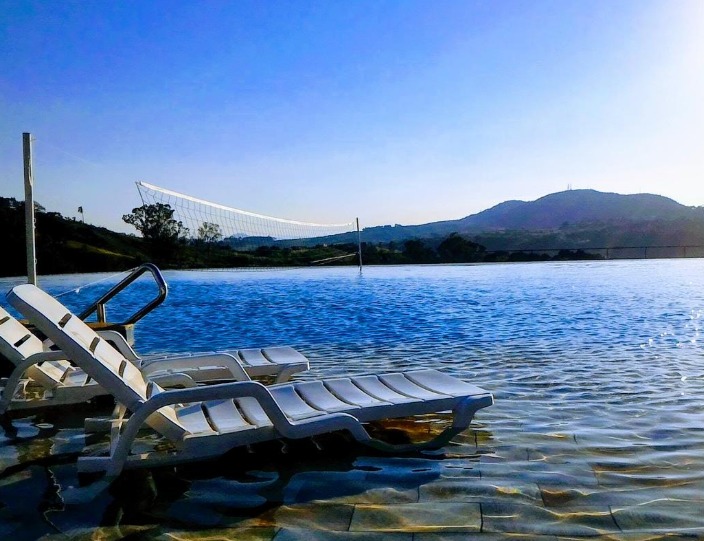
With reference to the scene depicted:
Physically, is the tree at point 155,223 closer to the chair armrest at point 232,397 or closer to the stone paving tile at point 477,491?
the chair armrest at point 232,397

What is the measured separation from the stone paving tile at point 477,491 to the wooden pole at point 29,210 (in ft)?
19.1

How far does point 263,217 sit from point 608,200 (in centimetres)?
11601

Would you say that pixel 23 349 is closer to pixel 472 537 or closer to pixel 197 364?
pixel 197 364

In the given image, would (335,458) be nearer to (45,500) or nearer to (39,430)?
(45,500)

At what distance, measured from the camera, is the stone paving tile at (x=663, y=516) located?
277 centimetres

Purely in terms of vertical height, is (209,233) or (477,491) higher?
(209,233)

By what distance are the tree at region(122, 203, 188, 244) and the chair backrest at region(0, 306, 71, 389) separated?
20.6 m

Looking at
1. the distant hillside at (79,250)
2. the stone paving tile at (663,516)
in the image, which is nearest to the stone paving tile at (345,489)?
the stone paving tile at (663,516)


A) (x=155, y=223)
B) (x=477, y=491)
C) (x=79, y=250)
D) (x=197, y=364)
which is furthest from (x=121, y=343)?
(x=79, y=250)

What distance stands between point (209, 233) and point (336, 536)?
97.1 ft

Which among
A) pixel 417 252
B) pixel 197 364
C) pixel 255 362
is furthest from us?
pixel 417 252

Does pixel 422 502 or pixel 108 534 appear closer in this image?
pixel 108 534

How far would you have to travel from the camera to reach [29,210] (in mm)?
7355

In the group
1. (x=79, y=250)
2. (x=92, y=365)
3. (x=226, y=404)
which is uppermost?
(x=79, y=250)
